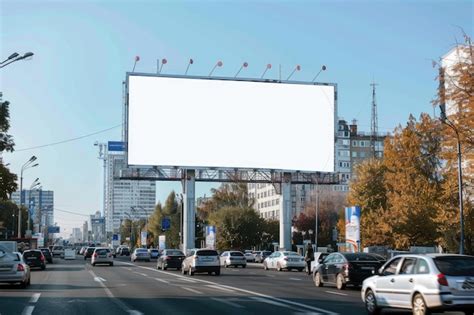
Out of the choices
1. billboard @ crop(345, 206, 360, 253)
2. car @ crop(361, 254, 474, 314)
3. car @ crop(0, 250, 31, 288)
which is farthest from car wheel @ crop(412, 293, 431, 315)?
billboard @ crop(345, 206, 360, 253)

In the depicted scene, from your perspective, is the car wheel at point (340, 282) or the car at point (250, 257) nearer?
the car wheel at point (340, 282)

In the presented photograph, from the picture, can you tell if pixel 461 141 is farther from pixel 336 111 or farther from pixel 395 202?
pixel 336 111

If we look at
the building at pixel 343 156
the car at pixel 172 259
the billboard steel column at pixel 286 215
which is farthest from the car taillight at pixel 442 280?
the building at pixel 343 156

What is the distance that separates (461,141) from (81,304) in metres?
22.7

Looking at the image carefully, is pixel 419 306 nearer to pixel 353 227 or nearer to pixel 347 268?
pixel 347 268

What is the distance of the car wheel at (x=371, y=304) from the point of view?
16.1 metres

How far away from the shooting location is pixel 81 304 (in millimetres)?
19156

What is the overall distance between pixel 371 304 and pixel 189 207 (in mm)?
57895

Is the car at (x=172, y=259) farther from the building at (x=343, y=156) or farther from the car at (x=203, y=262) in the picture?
the building at (x=343, y=156)

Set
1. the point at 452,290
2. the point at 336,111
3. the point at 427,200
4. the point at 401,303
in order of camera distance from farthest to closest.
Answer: the point at 336,111 → the point at 427,200 → the point at 401,303 → the point at 452,290

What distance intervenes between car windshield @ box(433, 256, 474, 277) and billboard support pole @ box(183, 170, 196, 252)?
57494 millimetres

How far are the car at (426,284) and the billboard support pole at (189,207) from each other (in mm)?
55865

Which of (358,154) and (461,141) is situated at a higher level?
(358,154)

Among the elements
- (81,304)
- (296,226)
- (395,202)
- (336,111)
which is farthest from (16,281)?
(296,226)
